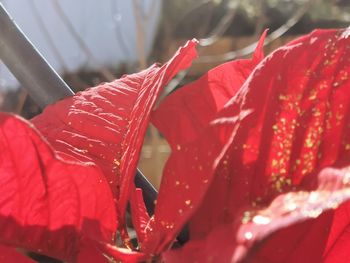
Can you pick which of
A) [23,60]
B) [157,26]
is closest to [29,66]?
[23,60]

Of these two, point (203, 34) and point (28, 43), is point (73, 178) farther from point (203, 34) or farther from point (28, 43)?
point (203, 34)

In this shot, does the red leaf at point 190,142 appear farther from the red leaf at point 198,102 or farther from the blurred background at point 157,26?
the blurred background at point 157,26

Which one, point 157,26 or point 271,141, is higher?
point 271,141

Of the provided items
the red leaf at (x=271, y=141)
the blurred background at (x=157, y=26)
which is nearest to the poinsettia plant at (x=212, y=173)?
the red leaf at (x=271, y=141)

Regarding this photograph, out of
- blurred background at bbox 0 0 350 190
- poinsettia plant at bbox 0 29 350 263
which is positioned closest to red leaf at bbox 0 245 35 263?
poinsettia plant at bbox 0 29 350 263

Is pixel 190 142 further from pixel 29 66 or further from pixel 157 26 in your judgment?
pixel 157 26

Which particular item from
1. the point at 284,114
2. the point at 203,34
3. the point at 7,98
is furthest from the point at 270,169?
the point at 203,34
